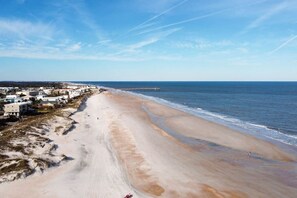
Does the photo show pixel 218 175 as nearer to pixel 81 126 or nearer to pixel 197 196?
pixel 197 196

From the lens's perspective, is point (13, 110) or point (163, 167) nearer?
point (163, 167)

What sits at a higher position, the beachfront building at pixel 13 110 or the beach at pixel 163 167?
the beachfront building at pixel 13 110

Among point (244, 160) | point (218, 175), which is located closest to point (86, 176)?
point (218, 175)

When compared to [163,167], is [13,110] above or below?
above

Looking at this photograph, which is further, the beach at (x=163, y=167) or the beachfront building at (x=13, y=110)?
the beachfront building at (x=13, y=110)

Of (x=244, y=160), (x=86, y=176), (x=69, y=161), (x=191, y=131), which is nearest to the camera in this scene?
(x=86, y=176)

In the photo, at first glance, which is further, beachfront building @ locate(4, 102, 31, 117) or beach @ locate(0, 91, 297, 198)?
beachfront building @ locate(4, 102, 31, 117)

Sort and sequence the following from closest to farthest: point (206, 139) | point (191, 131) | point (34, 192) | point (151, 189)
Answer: point (34, 192) < point (151, 189) < point (206, 139) < point (191, 131)

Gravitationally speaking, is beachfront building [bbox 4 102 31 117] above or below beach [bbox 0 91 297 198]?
above
